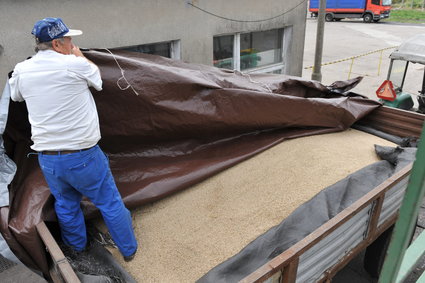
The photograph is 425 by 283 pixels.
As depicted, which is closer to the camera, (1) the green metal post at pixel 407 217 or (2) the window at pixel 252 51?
(1) the green metal post at pixel 407 217

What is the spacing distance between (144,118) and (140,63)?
1.56 feet

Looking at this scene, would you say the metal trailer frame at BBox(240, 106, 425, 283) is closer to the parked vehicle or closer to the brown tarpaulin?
the brown tarpaulin

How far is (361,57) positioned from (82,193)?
627 inches

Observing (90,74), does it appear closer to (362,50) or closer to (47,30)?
(47,30)

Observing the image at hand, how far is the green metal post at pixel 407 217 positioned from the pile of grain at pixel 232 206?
1.66 m

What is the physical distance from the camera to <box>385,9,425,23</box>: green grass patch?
27927 mm

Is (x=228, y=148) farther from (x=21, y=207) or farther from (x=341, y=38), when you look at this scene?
(x=341, y=38)

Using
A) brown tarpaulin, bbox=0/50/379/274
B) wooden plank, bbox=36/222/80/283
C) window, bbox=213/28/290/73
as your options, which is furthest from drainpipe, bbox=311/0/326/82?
wooden plank, bbox=36/222/80/283

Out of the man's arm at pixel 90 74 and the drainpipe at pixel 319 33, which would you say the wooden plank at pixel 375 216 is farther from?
the drainpipe at pixel 319 33

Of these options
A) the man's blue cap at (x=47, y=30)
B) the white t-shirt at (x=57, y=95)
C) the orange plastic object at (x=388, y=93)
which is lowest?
the orange plastic object at (x=388, y=93)

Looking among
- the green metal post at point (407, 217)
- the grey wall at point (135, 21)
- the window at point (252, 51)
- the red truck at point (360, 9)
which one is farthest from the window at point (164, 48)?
the red truck at point (360, 9)

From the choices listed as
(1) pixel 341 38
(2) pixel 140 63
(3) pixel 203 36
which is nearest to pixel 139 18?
(3) pixel 203 36

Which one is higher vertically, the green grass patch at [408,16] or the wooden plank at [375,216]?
the wooden plank at [375,216]

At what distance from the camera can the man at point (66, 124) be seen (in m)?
2.25
